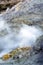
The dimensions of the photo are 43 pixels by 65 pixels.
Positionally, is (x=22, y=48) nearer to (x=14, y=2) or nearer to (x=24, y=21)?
(x=24, y=21)

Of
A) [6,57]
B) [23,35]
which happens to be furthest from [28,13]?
[6,57]

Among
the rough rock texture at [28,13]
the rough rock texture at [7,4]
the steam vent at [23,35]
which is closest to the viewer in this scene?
the steam vent at [23,35]

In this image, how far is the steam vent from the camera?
8156 mm

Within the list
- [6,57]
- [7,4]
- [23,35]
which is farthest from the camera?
[7,4]

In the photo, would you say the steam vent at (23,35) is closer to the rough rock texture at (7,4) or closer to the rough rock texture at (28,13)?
the rough rock texture at (28,13)

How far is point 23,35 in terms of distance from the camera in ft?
35.7

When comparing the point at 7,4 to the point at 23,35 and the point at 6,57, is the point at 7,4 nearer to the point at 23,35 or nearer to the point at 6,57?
the point at 23,35

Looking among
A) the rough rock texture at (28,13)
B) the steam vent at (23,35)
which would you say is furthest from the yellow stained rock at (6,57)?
the rough rock texture at (28,13)

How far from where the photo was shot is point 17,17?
1323 cm

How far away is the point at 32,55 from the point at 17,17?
5274 mm

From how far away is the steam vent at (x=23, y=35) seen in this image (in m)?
8.16

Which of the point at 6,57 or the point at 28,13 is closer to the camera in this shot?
the point at 6,57

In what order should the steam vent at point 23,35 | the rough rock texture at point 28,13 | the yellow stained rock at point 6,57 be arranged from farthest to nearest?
the rough rock texture at point 28,13 < the yellow stained rock at point 6,57 < the steam vent at point 23,35

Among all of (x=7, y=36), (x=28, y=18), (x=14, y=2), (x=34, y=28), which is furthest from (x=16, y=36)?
(x=14, y=2)
